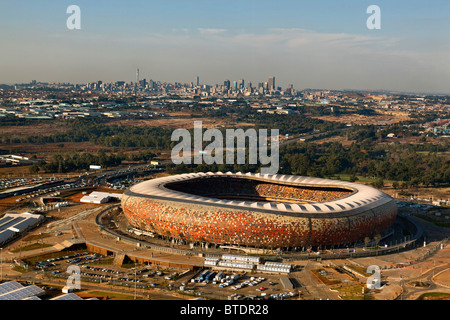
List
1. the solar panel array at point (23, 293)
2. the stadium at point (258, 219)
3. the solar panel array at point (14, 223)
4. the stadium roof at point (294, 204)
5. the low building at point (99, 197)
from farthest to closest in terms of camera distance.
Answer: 1. the low building at point (99, 197)
2. the solar panel array at point (14, 223)
3. the stadium roof at point (294, 204)
4. the stadium at point (258, 219)
5. the solar panel array at point (23, 293)

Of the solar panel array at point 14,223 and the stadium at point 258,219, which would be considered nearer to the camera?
the stadium at point 258,219

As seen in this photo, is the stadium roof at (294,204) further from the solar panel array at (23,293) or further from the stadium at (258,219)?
the solar panel array at (23,293)

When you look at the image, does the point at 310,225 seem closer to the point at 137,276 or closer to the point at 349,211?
the point at 349,211

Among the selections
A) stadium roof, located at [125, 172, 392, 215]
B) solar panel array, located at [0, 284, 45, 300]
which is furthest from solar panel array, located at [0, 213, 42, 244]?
solar panel array, located at [0, 284, 45, 300]

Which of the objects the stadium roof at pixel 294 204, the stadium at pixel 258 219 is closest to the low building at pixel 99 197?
the stadium roof at pixel 294 204

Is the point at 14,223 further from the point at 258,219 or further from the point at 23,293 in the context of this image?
the point at 258,219

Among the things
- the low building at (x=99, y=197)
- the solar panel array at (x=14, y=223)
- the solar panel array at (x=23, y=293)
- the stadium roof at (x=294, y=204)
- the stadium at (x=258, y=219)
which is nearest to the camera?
the solar panel array at (x=23, y=293)

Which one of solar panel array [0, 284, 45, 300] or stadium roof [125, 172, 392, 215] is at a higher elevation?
stadium roof [125, 172, 392, 215]

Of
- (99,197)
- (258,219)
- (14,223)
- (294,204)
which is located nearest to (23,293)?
(258,219)

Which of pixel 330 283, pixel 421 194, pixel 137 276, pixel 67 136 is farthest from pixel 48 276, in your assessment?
pixel 67 136

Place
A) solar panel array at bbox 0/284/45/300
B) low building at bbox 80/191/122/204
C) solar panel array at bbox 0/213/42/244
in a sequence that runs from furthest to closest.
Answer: low building at bbox 80/191/122/204 → solar panel array at bbox 0/213/42/244 → solar panel array at bbox 0/284/45/300

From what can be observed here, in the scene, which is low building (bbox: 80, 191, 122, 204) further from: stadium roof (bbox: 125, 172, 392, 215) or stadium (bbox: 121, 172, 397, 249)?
stadium (bbox: 121, 172, 397, 249)
